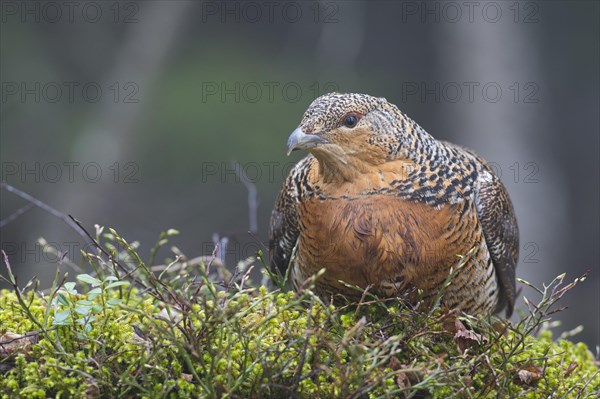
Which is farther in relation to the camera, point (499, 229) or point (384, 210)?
point (499, 229)

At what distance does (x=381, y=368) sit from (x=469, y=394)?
0.34 metres

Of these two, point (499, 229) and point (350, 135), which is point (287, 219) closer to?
point (350, 135)

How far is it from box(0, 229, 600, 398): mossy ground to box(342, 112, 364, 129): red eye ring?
3.26 feet

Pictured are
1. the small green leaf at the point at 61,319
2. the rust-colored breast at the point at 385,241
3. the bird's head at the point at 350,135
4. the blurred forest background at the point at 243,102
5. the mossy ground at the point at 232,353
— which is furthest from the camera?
the blurred forest background at the point at 243,102

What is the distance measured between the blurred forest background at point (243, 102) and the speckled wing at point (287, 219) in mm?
6581

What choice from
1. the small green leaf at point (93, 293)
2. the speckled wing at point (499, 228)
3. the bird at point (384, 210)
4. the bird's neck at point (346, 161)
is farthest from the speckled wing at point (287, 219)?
the small green leaf at point (93, 293)

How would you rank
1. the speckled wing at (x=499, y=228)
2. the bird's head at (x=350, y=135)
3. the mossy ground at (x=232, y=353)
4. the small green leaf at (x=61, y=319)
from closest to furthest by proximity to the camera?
the mossy ground at (x=232, y=353)
the small green leaf at (x=61, y=319)
the bird's head at (x=350, y=135)
the speckled wing at (x=499, y=228)

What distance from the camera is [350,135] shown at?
3.73m

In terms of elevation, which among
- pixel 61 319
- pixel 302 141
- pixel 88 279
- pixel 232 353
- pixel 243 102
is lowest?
pixel 243 102

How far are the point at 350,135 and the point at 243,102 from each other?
9172 millimetres

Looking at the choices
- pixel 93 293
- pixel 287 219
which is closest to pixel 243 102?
pixel 287 219

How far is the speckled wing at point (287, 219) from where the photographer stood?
4.10 m

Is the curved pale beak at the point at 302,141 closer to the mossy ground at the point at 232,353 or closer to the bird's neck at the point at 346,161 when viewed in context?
the bird's neck at the point at 346,161

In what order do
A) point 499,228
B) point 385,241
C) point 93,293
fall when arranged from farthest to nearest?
point 499,228 < point 385,241 < point 93,293
